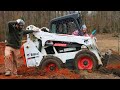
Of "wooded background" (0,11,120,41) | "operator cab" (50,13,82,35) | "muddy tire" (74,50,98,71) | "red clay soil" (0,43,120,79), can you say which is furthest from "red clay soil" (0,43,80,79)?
"wooded background" (0,11,120,41)

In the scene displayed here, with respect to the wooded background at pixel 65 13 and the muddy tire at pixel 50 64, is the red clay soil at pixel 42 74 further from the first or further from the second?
the wooded background at pixel 65 13

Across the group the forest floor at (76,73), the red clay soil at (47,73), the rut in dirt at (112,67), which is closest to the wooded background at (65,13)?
the rut in dirt at (112,67)

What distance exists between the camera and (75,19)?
33.8 feet

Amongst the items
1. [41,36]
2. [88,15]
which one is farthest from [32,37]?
[88,15]

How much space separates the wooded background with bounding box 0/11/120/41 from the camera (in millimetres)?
21148

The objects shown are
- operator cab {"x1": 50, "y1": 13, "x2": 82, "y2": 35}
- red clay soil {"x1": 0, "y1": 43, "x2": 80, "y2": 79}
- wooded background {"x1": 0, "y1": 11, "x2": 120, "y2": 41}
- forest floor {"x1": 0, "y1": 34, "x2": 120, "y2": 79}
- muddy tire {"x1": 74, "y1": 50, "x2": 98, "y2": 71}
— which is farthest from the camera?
wooded background {"x1": 0, "y1": 11, "x2": 120, "y2": 41}

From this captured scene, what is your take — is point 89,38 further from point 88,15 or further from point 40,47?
point 88,15

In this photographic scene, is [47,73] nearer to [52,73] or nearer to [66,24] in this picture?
[52,73]

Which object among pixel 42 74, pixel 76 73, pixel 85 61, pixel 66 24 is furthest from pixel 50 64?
pixel 66 24

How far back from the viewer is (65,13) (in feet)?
73.4

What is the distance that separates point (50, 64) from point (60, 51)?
1.92ft

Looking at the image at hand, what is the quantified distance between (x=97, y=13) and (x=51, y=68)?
606 inches

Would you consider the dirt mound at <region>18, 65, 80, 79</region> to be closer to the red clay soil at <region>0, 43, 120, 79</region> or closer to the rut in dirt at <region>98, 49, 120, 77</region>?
the red clay soil at <region>0, 43, 120, 79</region>

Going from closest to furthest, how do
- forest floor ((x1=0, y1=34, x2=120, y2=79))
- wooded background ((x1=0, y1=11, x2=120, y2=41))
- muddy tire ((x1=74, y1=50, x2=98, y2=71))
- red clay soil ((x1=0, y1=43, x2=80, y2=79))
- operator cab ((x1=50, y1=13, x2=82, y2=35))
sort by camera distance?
red clay soil ((x1=0, y1=43, x2=80, y2=79)) < forest floor ((x1=0, y1=34, x2=120, y2=79)) < muddy tire ((x1=74, y1=50, x2=98, y2=71)) < operator cab ((x1=50, y1=13, x2=82, y2=35)) < wooded background ((x1=0, y1=11, x2=120, y2=41))
